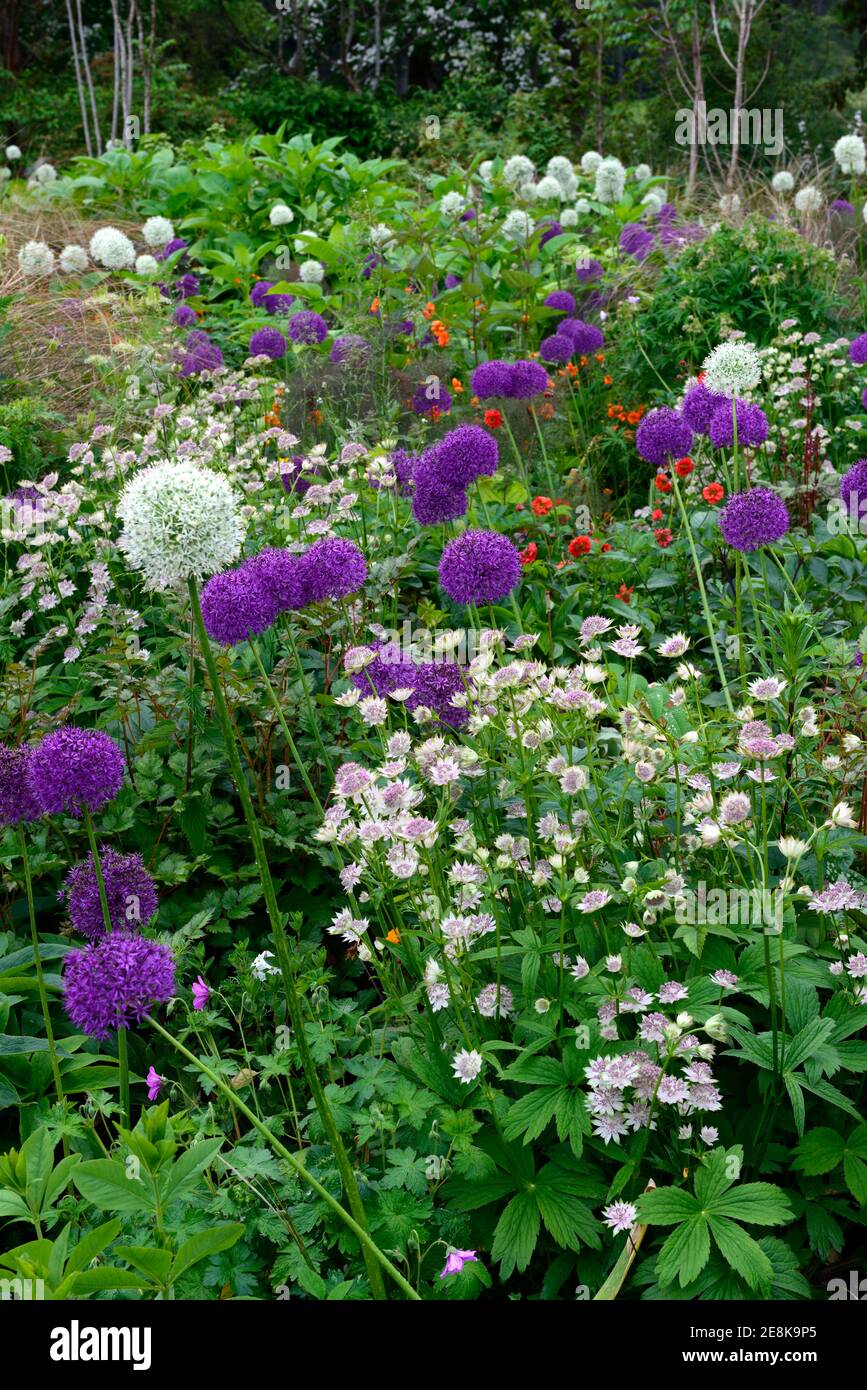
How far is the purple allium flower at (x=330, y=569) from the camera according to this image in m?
2.92

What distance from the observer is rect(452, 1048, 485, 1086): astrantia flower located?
6.87ft

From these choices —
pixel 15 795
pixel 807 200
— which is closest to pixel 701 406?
pixel 15 795

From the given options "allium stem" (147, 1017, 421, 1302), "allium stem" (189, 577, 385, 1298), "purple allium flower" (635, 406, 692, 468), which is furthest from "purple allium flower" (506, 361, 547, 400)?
"allium stem" (147, 1017, 421, 1302)

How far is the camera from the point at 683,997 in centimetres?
209

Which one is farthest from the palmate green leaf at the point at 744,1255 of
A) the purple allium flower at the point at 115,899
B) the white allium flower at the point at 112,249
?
the white allium flower at the point at 112,249

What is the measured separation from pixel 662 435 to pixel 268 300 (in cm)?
427

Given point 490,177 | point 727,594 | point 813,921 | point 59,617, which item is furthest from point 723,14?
point 813,921

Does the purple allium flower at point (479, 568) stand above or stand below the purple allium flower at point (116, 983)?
above

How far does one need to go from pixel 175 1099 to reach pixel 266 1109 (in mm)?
399

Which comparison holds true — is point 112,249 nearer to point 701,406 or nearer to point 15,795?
point 701,406

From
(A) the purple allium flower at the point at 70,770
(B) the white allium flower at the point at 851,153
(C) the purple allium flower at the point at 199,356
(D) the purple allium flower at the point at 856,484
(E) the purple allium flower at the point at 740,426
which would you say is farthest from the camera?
(B) the white allium flower at the point at 851,153

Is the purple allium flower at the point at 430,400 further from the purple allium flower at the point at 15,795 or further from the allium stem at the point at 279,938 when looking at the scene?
the allium stem at the point at 279,938

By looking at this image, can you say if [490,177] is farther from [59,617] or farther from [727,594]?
[59,617]

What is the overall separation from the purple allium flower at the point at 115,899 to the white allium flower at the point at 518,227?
5.46 m
